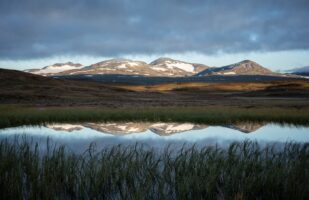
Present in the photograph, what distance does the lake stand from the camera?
17594 mm

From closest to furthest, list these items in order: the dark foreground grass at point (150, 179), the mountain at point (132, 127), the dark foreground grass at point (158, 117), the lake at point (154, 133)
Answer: the dark foreground grass at point (150, 179) < the lake at point (154, 133) < the mountain at point (132, 127) < the dark foreground grass at point (158, 117)

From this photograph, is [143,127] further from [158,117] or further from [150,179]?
[150,179]

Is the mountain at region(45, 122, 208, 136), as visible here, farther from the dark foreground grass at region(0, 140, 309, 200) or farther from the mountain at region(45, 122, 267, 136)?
the dark foreground grass at region(0, 140, 309, 200)

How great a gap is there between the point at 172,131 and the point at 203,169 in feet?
39.9

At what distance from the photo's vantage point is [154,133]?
20.7 m

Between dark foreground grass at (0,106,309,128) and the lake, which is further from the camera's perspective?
dark foreground grass at (0,106,309,128)

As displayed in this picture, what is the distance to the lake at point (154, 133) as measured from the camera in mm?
17594

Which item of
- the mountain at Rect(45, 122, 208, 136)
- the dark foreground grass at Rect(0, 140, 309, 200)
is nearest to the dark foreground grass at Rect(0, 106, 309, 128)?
the mountain at Rect(45, 122, 208, 136)

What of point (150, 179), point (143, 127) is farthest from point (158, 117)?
point (150, 179)

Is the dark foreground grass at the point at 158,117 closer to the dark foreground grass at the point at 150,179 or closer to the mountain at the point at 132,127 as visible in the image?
the mountain at the point at 132,127

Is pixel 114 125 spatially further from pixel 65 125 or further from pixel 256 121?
pixel 256 121

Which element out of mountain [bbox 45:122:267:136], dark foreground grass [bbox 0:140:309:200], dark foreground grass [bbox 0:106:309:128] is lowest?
mountain [bbox 45:122:267:136]

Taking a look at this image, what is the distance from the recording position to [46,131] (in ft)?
68.7

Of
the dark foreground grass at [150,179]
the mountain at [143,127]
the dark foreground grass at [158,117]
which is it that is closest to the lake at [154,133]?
the mountain at [143,127]
